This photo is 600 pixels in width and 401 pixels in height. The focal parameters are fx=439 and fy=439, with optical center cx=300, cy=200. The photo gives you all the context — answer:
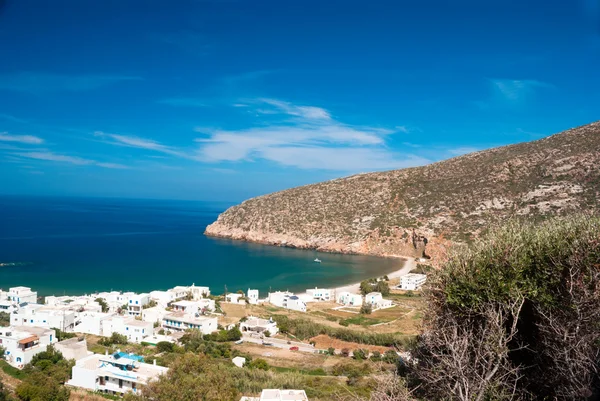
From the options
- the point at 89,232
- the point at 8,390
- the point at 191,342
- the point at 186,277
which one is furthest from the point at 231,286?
the point at 89,232

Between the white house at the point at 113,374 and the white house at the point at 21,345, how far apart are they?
12.7 ft

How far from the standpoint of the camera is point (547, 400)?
864 centimetres

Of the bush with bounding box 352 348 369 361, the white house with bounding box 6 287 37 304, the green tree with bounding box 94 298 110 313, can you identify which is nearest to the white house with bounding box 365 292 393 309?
the bush with bounding box 352 348 369 361

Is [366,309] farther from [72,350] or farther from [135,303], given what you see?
[72,350]

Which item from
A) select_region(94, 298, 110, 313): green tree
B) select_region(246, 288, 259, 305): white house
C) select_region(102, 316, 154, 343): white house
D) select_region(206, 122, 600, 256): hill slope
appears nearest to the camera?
select_region(102, 316, 154, 343): white house

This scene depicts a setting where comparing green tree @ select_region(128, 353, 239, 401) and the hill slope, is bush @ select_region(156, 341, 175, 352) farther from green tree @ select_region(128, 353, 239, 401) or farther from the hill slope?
the hill slope

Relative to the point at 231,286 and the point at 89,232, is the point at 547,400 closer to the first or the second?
the point at 231,286

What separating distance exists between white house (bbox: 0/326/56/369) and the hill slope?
42880 millimetres

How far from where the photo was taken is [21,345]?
21.6 metres

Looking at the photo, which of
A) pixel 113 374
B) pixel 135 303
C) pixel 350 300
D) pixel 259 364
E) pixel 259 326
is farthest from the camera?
pixel 350 300

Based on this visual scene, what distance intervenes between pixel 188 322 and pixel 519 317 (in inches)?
918

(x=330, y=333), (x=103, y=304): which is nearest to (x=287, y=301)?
(x=330, y=333)

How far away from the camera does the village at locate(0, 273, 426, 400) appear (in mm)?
19078

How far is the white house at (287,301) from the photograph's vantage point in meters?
38.2
